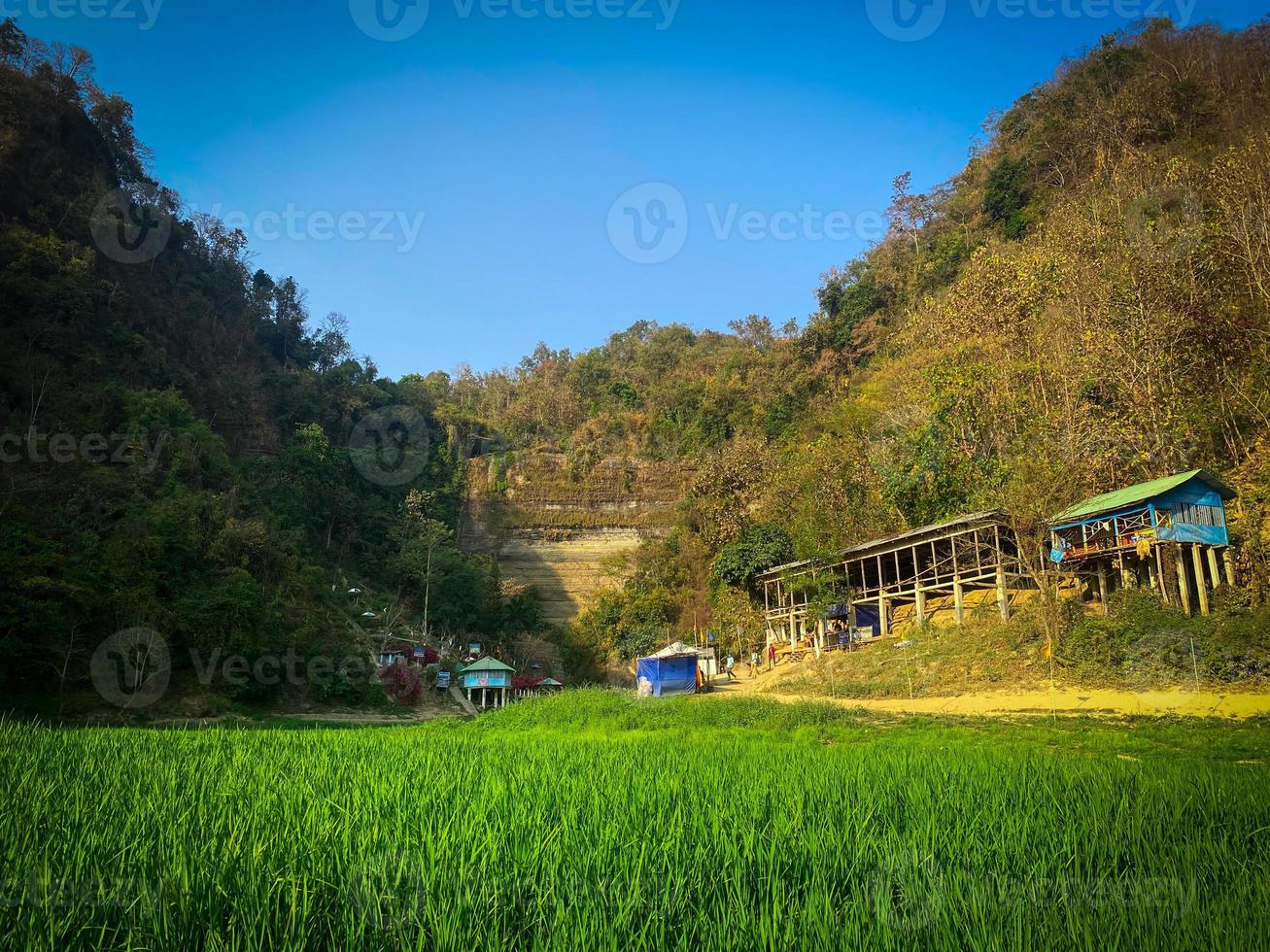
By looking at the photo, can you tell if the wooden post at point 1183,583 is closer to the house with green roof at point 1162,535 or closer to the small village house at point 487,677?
the house with green roof at point 1162,535

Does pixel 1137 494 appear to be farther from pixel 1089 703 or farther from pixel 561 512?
pixel 561 512

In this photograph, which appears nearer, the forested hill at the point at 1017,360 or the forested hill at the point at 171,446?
the forested hill at the point at 1017,360

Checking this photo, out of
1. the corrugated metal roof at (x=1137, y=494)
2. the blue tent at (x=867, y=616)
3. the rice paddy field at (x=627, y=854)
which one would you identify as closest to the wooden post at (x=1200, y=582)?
the corrugated metal roof at (x=1137, y=494)

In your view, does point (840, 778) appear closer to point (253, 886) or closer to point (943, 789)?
point (943, 789)

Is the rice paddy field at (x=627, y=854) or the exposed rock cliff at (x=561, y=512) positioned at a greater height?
the exposed rock cliff at (x=561, y=512)

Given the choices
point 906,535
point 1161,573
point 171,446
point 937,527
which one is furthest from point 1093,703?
point 171,446

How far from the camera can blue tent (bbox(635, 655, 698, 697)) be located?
19.3m

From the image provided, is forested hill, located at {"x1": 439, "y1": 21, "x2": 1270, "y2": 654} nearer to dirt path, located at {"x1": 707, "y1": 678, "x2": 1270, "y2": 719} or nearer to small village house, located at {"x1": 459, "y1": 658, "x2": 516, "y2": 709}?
dirt path, located at {"x1": 707, "y1": 678, "x2": 1270, "y2": 719}

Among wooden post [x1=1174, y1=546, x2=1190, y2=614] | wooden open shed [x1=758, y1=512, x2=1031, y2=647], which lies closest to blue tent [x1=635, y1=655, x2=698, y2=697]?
wooden open shed [x1=758, y1=512, x2=1031, y2=647]

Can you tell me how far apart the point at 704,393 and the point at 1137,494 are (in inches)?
1002

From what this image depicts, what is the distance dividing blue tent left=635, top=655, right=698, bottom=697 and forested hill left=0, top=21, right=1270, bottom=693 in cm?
521

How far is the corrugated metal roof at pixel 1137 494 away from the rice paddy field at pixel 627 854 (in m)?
8.43

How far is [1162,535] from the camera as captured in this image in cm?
1183

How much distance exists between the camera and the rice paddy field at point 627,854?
70.2 inches
